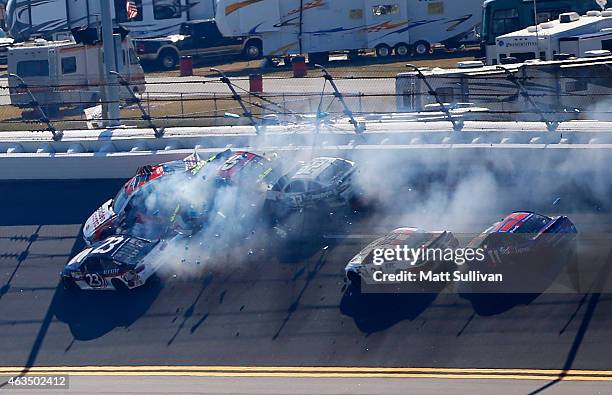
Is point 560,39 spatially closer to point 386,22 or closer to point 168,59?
point 386,22

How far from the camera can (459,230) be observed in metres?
14.3

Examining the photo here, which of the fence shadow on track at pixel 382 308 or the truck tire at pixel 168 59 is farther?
the truck tire at pixel 168 59

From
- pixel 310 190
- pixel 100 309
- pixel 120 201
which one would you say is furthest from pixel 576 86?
pixel 100 309

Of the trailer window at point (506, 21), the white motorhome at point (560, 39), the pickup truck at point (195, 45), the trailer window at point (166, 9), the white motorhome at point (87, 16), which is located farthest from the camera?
the trailer window at point (166, 9)

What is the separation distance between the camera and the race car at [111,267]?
13.7m

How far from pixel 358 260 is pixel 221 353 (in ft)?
7.67

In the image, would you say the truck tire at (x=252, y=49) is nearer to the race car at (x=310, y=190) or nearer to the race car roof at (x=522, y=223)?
the race car at (x=310, y=190)

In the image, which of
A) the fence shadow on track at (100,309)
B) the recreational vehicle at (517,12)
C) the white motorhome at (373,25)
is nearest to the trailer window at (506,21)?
the recreational vehicle at (517,12)

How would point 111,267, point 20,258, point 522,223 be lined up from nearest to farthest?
point 522,223, point 111,267, point 20,258

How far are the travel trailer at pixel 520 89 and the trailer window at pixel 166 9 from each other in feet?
69.0

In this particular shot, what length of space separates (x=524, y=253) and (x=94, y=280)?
6.03 m

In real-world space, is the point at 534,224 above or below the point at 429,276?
above

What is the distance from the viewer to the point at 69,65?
2819cm

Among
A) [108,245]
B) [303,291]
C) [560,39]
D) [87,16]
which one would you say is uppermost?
[87,16]
